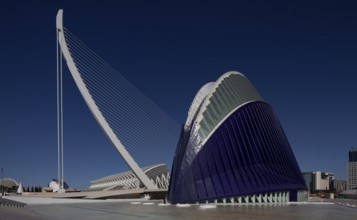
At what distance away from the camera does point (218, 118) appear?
38.9m

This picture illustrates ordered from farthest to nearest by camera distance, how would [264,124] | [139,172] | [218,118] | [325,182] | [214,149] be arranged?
[325,182], [264,124], [139,172], [218,118], [214,149]

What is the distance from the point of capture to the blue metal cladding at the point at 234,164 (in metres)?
33.9

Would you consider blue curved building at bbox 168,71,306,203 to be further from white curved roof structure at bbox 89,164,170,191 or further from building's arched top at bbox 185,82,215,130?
white curved roof structure at bbox 89,164,170,191

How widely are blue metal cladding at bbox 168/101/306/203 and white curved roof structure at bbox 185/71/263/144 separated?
0.69 meters

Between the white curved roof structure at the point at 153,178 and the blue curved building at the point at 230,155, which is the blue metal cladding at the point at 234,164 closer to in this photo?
the blue curved building at the point at 230,155

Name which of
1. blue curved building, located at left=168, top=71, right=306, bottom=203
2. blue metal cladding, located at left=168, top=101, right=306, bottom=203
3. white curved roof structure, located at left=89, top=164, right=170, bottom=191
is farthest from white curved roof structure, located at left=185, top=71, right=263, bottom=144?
white curved roof structure, located at left=89, top=164, right=170, bottom=191

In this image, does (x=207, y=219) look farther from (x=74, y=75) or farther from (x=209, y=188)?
(x=74, y=75)

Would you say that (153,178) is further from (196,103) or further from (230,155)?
(230,155)

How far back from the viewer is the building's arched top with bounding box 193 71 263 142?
123 ft

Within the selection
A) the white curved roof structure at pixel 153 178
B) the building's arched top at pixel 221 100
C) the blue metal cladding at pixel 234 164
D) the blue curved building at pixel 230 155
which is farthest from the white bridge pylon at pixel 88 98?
the white curved roof structure at pixel 153 178

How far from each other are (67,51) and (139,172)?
547 inches

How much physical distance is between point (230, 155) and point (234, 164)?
2.91 feet

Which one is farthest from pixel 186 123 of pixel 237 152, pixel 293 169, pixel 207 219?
pixel 207 219

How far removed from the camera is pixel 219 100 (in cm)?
4025
